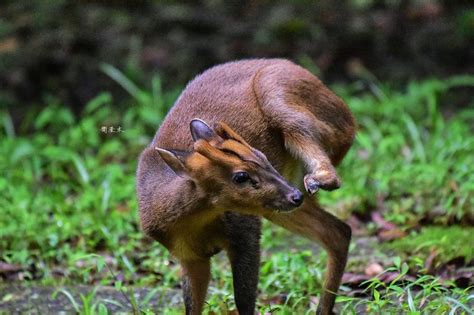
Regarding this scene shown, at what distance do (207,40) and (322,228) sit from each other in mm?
5626

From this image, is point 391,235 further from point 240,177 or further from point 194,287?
point 240,177

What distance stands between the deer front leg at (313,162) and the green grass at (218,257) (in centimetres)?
63

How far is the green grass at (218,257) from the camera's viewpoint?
622 centimetres

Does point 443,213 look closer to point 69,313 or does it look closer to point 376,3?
point 69,313

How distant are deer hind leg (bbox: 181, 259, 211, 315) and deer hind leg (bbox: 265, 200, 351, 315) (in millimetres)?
613

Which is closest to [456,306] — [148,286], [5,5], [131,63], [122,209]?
[148,286]

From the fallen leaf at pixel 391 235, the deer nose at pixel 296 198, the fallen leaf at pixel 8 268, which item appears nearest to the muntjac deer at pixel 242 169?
the deer nose at pixel 296 198

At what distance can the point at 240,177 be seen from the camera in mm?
4883

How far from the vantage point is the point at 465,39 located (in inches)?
440

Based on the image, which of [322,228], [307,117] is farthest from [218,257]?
→ [307,117]

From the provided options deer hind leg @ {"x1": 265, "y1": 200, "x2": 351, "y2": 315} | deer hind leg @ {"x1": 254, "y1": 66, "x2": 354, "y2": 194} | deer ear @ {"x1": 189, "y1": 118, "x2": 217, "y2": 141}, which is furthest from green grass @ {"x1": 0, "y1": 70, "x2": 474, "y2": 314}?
deer ear @ {"x1": 189, "y1": 118, "x2": 217, "y2": 141}

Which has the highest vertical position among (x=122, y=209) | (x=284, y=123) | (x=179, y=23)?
(x=284, y=123)

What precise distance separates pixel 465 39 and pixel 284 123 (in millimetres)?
6094

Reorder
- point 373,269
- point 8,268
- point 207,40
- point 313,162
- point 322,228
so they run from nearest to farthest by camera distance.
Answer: point 313,162 → point 322,228 → point 373,269 → point 8,268 → point 207,40
